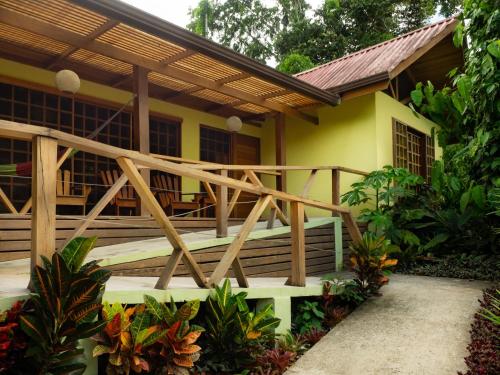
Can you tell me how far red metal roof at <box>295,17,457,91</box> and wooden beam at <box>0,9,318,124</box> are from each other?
1.68 meters

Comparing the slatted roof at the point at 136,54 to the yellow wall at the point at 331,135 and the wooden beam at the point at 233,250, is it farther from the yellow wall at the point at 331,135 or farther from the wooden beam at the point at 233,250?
the wooden beam at the point at 233,250

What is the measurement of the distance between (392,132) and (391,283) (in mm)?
4109

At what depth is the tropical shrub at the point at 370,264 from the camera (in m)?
4.74

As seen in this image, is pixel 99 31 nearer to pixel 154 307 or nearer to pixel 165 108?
pixel 165 108

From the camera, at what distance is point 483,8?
5.87m

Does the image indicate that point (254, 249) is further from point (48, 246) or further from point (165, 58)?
point (48, 246)

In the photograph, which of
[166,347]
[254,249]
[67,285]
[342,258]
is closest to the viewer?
[67,285]

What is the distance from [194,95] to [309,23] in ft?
43.5

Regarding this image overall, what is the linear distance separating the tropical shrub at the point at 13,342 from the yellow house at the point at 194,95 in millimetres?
3285

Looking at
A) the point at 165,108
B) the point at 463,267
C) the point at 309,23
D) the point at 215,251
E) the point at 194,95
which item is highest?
the point at 309,23

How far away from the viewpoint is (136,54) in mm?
5520

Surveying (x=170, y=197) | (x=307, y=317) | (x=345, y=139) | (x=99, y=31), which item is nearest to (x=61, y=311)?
(x=307, y=317)

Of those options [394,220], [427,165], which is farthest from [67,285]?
[427,165]

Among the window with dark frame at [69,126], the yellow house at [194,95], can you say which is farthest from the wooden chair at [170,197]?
the window with dark frame at [69,126]
